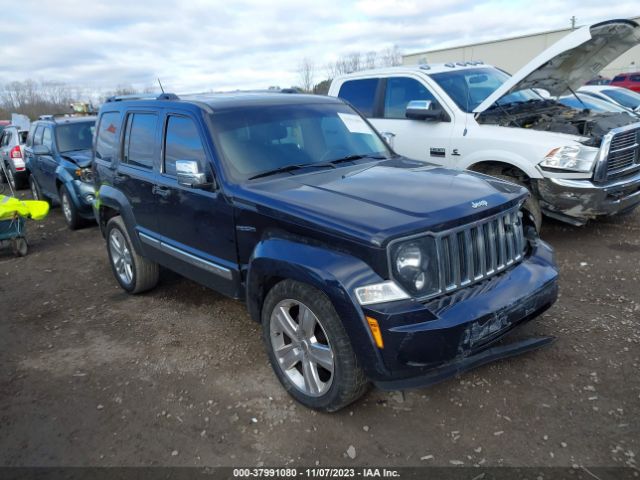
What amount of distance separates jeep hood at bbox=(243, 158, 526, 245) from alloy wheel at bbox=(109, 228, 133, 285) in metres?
2.43

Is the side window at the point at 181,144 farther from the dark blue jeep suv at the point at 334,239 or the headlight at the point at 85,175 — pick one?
the headlight at the point at 85,175

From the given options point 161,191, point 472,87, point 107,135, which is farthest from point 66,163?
point 472,87

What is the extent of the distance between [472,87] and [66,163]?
6.76 metres

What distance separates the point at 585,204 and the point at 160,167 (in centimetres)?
435

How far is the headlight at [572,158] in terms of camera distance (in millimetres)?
5117

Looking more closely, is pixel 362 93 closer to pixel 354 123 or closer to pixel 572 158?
pixel 354 123

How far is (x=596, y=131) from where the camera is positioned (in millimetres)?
5477

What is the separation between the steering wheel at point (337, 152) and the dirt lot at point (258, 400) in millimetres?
1636

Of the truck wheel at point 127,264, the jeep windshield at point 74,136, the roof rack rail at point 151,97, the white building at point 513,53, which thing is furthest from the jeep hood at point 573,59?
the white building at point 513,53

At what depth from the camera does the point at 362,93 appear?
23.8ft

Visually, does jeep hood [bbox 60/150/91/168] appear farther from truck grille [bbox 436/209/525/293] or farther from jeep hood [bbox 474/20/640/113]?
truck grille [bbox 436/209/525/293]

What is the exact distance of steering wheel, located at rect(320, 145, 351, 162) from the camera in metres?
3.92

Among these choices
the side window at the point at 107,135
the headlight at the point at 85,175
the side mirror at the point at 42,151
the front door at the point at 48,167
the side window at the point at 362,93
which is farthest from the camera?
the front door at the point at 48,167

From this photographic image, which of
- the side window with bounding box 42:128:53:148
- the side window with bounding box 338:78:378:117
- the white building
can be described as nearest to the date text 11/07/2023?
the side window with bounding box 338:78:378:117
